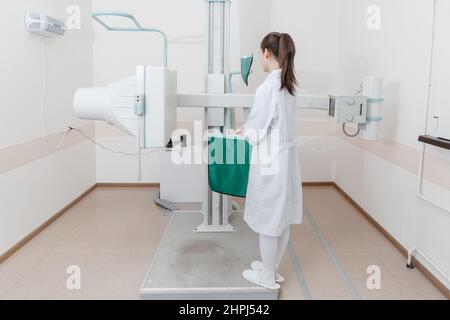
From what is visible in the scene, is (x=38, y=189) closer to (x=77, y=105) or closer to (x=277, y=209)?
(x=77, y=105)

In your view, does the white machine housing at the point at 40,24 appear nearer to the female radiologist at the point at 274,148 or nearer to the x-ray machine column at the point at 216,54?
the x-ray machine column at the point at 216,54

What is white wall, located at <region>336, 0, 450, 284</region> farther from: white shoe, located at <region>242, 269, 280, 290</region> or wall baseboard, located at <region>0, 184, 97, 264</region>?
wall baseboard, located at <region>0, 184, 97, 264</region>

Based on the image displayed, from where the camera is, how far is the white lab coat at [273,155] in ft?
7.06

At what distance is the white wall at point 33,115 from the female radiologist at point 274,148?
1.64 metres

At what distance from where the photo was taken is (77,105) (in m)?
2.32

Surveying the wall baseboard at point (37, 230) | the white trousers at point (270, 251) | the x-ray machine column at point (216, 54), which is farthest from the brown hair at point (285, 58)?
the wall baseboard at point (37, 230)

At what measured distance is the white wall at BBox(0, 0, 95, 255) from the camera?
275 cm

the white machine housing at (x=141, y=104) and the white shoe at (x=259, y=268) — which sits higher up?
the white machine housing at (x=141, y=104)

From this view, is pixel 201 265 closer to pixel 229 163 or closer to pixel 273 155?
pixel 229 163

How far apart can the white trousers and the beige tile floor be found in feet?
0.47

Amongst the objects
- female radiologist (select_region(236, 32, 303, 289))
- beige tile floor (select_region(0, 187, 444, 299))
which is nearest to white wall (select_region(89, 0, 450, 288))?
beige tile floor (select_region(0, 187, 444, 299))

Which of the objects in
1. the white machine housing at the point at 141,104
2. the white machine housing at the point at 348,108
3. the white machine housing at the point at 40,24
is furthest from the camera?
the white machine housing at the point at 40,24

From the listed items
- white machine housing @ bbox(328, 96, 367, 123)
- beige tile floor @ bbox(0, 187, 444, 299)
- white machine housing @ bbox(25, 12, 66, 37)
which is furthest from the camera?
white machine housing @ bbox(25, 12, 66, 37)

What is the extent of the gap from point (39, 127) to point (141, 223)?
1.10 meters
